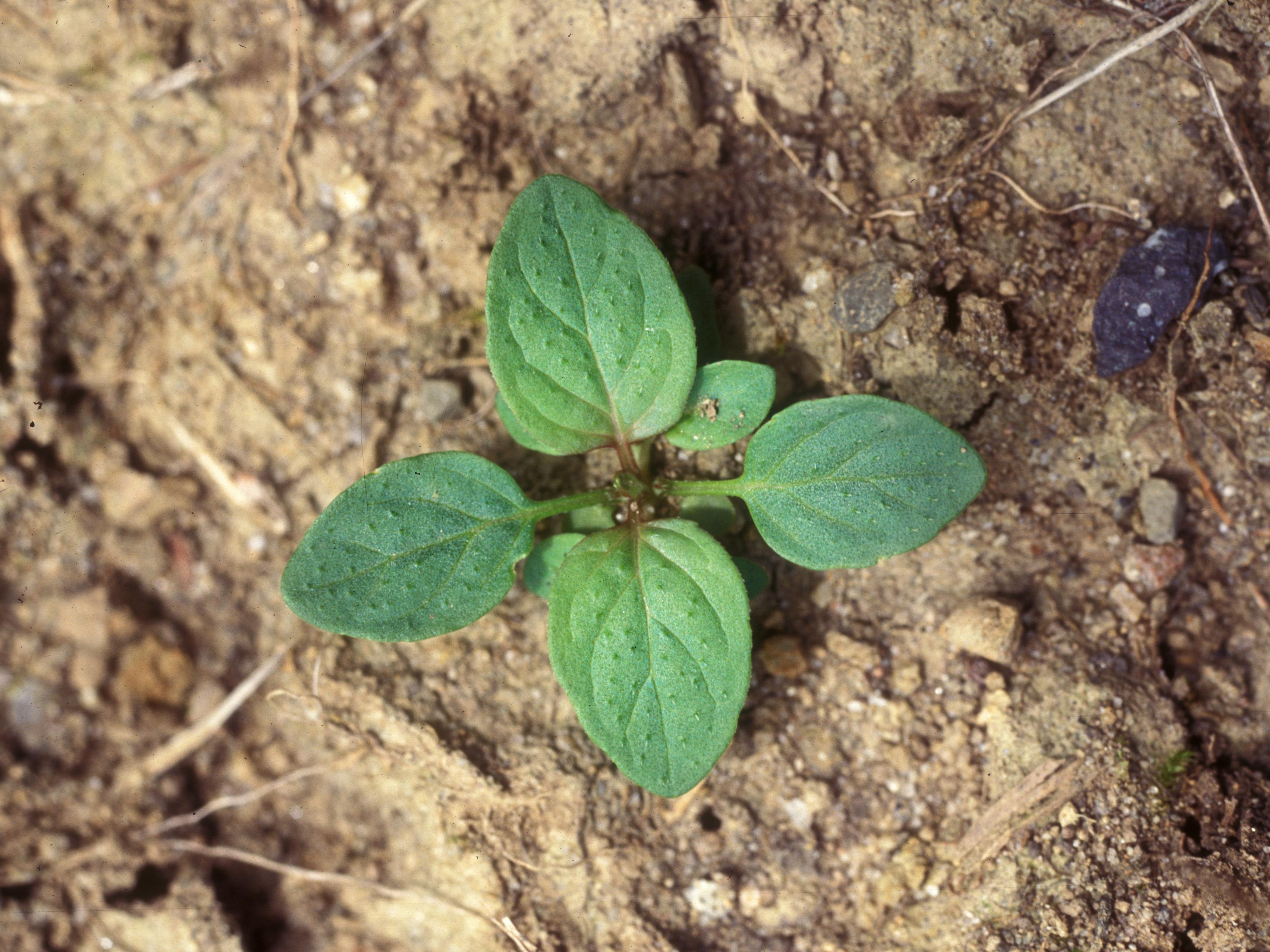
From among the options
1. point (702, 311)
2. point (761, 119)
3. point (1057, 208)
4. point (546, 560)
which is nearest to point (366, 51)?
point (761, 119)

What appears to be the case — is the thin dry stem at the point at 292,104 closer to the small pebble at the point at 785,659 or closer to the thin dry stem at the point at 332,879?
the small pebble at the point at 785,659

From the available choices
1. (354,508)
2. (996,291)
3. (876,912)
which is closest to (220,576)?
(354,508)

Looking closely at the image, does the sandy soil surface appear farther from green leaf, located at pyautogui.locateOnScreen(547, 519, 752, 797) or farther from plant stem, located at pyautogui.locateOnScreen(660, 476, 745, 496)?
green leaf, located at pyautogui.locateOnScreen(547, 519, 752, 797)

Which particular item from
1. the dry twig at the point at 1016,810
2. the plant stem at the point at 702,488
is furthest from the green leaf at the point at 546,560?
the dry twig at the point at 1016,810

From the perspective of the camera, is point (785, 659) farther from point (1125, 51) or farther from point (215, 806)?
point (215, 806)

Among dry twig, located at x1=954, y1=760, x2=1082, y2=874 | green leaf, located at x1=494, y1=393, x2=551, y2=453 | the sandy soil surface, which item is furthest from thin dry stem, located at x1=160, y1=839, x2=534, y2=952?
green leaf, located at x1=494, y1=393, x2=551, y2=453

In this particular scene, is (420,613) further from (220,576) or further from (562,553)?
(220,576)
